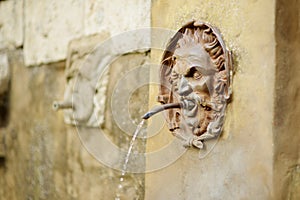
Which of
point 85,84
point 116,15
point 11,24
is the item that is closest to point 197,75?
point 116,15

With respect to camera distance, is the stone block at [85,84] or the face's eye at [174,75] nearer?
the face's eye at [174,75]

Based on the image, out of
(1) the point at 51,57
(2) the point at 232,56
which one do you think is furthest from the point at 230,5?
(1) the point at 51,57

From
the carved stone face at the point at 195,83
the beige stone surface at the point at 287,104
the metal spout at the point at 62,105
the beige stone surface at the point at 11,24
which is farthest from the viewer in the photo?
the beige stone surface at the point at 11,24

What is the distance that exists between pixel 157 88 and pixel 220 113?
0.23 m

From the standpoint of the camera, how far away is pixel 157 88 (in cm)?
118

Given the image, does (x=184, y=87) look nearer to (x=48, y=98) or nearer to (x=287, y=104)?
(x=287, y=104)

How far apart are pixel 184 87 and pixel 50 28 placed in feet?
2.75

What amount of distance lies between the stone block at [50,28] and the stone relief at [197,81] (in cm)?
59

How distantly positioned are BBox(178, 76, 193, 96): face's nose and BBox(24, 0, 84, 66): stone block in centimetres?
62

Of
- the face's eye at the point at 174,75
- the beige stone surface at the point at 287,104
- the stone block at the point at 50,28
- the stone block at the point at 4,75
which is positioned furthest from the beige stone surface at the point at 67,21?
the beige stone surface at the point at 287,104

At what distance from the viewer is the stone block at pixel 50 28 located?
1.64 metres

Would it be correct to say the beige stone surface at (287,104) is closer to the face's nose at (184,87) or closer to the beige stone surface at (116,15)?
the face's nose at (184,87)

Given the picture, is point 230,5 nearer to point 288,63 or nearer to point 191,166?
point 288,63

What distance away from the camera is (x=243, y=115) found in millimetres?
944
